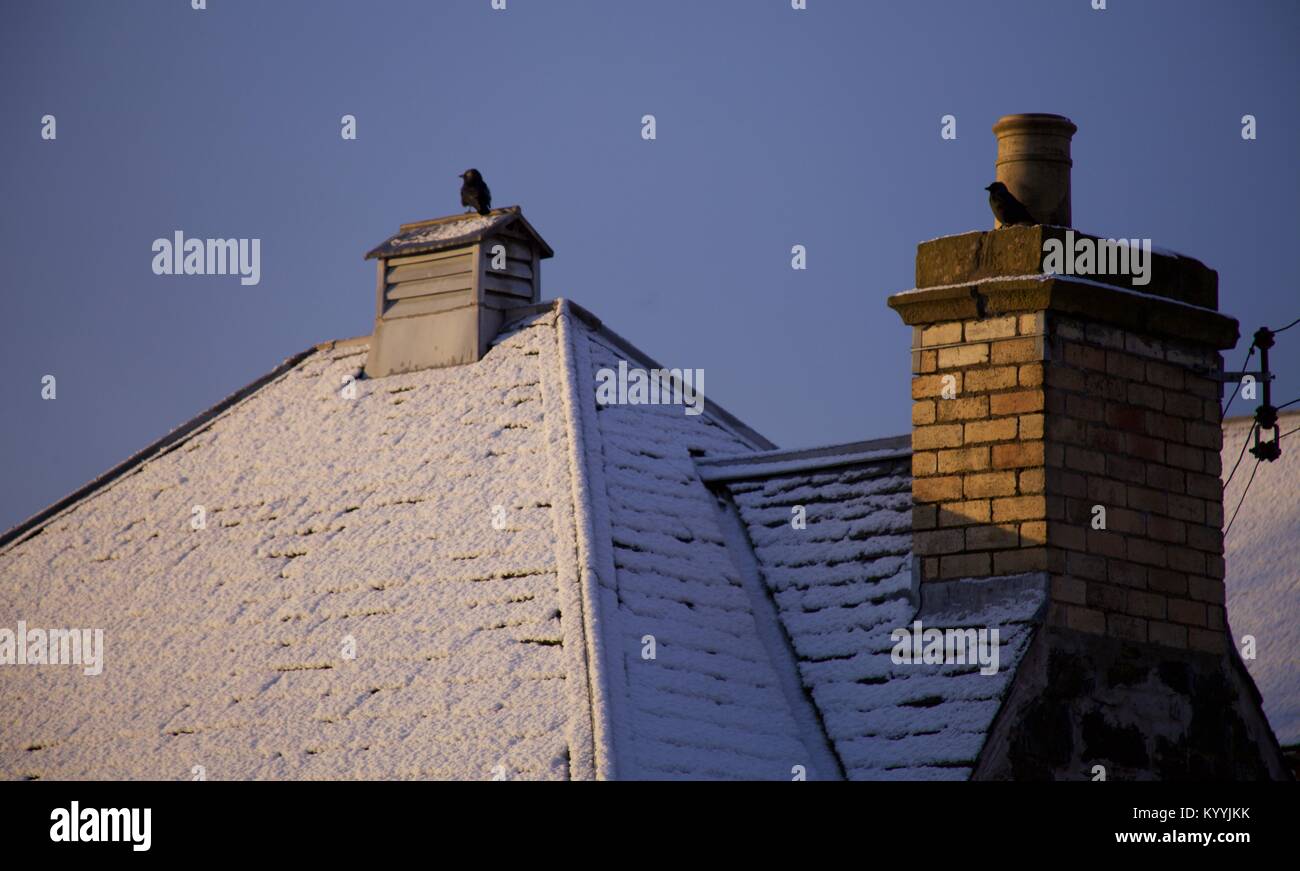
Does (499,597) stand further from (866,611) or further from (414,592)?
(866,611)

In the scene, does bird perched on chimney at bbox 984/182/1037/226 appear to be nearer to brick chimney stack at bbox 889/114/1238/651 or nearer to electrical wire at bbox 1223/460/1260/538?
brick chimney stack at bbox 889/114/1238/651

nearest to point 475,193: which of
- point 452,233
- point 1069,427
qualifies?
point 452,233

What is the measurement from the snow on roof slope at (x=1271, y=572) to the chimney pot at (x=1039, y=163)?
5.64 meters

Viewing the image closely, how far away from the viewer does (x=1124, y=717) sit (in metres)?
13.5

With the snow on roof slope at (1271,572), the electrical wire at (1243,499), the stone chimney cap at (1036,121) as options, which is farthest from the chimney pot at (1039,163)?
the electrical wire at (1243,499)

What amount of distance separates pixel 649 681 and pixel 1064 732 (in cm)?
244

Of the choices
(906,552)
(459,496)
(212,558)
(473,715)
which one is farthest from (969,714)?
(212,558)

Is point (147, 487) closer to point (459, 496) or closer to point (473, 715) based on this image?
point (459, 496)

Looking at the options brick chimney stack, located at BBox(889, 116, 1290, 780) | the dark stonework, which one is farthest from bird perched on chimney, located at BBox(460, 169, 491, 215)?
the dark stonework

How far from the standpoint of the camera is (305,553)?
15.6 m

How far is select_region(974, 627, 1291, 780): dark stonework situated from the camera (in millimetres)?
13117

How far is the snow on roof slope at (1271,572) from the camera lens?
18.8 m

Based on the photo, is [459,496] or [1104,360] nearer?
[1104,360]

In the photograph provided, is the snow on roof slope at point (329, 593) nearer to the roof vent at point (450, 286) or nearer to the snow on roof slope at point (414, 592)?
the snow on roof slope at point (414, 592)
